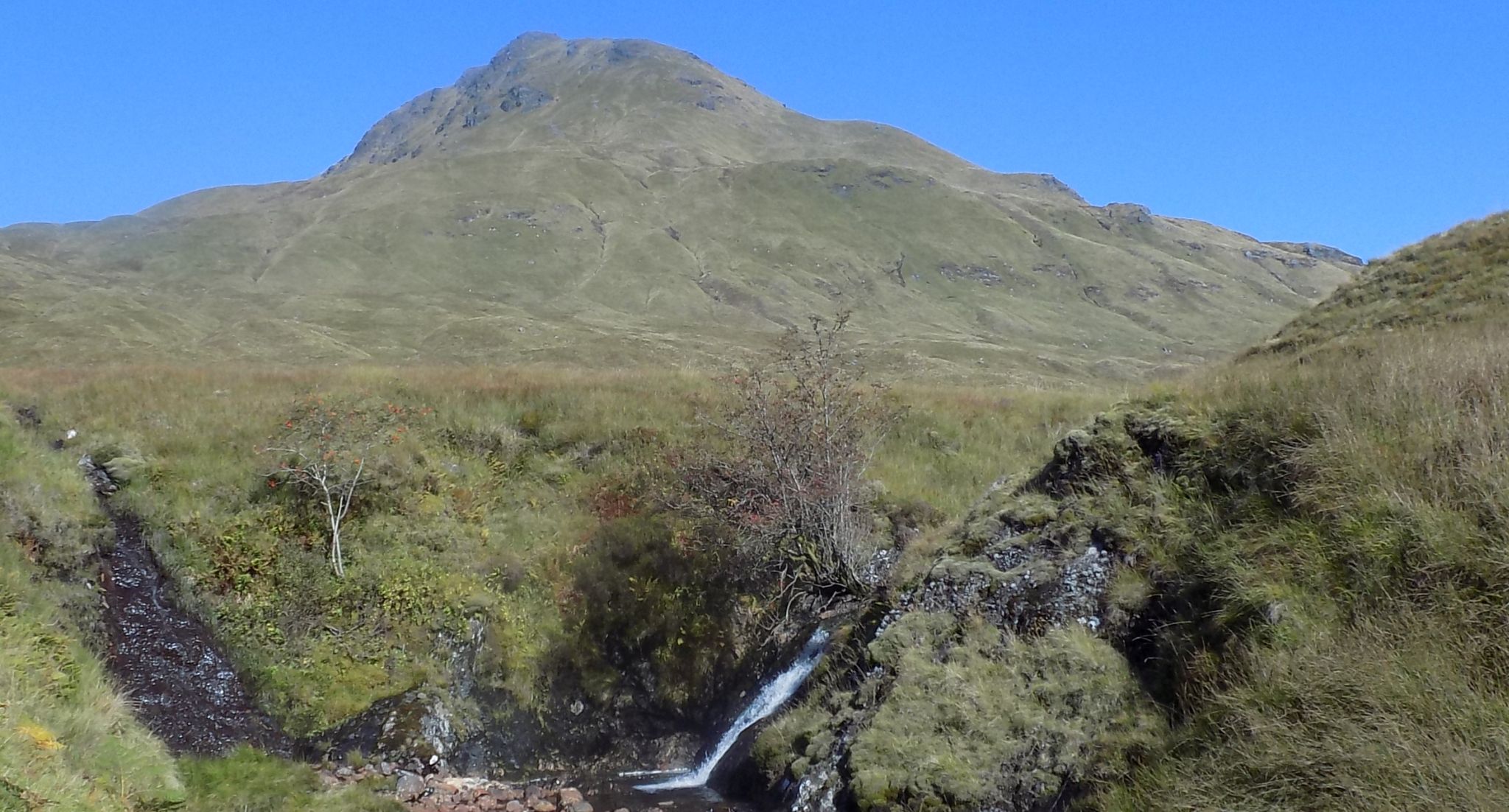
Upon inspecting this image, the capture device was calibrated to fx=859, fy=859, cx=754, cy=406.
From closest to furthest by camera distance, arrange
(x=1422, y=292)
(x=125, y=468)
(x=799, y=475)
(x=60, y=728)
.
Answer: (x=60, y=728) < (x=799, y=475) < (x=125, y=468) < (x=1422, y=292)

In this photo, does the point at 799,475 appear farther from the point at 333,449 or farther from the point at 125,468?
the point at 125,468

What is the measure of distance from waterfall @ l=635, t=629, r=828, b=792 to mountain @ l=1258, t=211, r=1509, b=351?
1264cm

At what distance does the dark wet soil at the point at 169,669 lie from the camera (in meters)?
13.8

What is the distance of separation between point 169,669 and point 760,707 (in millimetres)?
10206

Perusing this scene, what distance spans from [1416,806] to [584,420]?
62.1 ft

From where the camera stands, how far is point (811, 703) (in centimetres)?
1251

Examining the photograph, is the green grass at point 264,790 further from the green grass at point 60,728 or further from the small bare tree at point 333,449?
the small bare tree at point 333,449

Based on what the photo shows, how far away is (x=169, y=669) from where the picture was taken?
48.6 feet

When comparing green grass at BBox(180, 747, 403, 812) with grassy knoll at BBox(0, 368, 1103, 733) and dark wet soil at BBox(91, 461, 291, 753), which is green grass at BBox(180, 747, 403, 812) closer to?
A: dark wet soil at BBox(91, 461, 291, 753)

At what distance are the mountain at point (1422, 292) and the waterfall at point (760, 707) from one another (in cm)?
1264

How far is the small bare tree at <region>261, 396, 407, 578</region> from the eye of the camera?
17.9m

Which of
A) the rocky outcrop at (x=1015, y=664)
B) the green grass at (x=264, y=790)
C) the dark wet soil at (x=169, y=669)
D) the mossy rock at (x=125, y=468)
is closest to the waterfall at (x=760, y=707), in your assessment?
the rocky outcrop at (x=1015, y=664)

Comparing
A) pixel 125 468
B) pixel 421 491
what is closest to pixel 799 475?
pixel 421 491

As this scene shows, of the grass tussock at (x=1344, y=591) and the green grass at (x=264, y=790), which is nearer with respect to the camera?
the grass tussock at (x=1344, y=591)
